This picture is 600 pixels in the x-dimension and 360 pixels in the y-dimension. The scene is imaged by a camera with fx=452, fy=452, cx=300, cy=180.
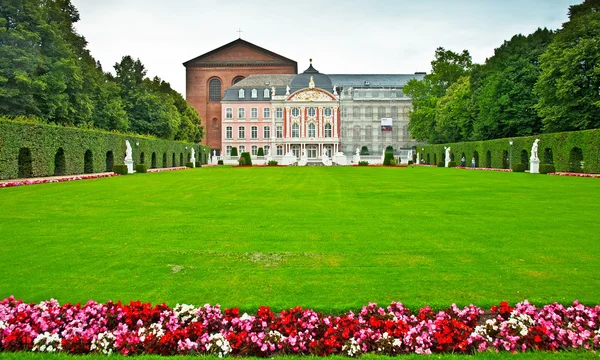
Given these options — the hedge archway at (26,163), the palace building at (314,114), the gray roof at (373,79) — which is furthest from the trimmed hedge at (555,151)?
the gray roof at (373,79)

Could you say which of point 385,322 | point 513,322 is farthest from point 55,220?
point 513,322

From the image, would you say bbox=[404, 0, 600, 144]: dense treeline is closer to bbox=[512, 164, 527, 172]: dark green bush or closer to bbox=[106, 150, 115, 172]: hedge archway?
bbox=[512, 164, 527, 172]: dark green bush

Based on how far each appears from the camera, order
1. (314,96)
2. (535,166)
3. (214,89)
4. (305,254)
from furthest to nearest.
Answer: (214,89) → (314,96) → (535,166) → (305,254)

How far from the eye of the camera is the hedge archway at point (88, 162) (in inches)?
1112

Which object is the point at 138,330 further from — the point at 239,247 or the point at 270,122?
the point at 270,122

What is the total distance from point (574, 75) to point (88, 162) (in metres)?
30.7

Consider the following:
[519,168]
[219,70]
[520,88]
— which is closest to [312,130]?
[219,70]

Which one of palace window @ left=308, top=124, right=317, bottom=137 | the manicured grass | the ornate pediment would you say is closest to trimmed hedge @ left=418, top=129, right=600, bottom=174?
the manicured grass

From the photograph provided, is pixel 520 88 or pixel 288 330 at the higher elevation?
pixel 520 88

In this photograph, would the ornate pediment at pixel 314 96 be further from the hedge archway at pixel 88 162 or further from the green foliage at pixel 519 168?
the hedge archway at pixel 88 162

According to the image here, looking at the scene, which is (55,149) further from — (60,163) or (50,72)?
(50,72)

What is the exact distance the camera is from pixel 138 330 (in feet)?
11.0

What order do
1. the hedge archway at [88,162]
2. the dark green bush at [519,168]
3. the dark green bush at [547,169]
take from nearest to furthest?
the dark green bush at [547,169]
the hedge archway at [88,162]
the dark green bush at [519,168]

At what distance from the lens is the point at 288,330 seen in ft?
10.9
